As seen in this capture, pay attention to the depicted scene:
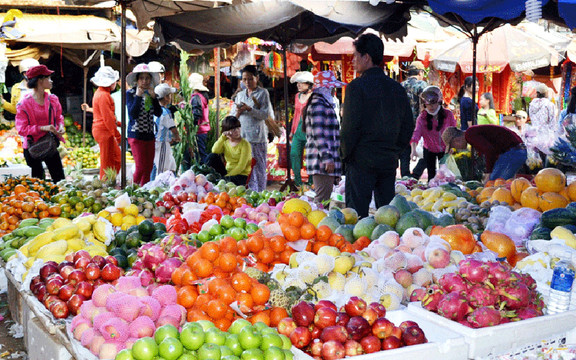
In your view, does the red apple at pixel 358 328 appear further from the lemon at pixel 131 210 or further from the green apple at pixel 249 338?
the lemon at pixel 131 210

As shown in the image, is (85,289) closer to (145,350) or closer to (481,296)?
(145,350)

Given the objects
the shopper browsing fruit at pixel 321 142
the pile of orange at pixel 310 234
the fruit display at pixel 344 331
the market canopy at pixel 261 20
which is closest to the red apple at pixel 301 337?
the fruit display at pixel 344 331

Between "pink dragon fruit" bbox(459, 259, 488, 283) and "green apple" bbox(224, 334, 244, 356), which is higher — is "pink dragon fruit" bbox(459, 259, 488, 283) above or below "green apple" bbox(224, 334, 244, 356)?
above

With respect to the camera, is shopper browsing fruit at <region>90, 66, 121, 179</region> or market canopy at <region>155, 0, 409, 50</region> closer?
market canopy at <region>155, 0, 409, 50</region>

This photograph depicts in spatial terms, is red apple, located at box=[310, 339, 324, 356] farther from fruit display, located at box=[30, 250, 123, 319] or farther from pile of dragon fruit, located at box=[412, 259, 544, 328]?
fruit display, located at box=[30, 250, 123, 319]

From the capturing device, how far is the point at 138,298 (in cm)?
286

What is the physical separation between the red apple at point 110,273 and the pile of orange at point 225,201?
190cm

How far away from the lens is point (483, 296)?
112 inches

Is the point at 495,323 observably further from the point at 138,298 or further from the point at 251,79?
the point at 251,79

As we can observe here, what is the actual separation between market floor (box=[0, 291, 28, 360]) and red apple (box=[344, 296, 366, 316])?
2.38 m

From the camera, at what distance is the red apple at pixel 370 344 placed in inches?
98.0

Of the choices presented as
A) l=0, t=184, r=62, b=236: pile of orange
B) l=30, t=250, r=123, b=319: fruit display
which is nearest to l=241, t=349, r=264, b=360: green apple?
l=30, t=250, r=123, b=319: fruit display

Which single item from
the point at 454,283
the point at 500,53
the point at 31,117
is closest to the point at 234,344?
the point at 454,283

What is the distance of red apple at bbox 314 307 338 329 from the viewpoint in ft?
8.55
